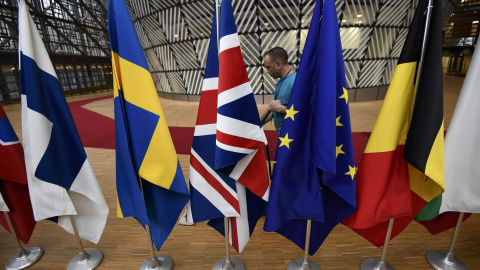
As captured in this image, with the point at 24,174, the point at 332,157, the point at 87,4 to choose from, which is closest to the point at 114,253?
the point at 24,174

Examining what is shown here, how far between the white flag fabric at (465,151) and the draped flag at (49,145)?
277 centimetres

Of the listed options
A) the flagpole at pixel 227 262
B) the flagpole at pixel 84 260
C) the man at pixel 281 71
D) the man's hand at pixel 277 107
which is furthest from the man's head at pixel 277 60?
the flagpole at pixel 84 260

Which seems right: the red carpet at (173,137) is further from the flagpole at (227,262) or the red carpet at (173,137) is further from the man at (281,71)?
the flagpole at (227,262)

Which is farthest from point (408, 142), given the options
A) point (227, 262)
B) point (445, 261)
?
point (227, 262)

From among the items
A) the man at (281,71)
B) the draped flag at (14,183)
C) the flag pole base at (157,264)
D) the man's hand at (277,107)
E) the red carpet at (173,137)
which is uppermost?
the man at (281,71)

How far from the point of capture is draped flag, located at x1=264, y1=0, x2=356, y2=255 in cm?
144

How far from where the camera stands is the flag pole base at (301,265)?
209 cm

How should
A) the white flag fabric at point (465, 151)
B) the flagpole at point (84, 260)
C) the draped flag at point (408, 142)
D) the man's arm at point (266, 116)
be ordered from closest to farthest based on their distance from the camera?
the draped flag at point (408, 142) → the white flag fabric at point (465, 151) → the flagpole at point (84, 260) → the man's arm at point (266, 116)

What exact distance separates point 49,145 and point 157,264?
1355 mm

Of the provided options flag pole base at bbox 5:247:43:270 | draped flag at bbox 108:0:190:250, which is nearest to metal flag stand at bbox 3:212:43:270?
flag pole base at bbox 5:247:43:270

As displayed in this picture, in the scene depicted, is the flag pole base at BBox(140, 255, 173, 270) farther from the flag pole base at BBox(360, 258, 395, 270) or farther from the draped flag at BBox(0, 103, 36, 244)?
the flag pole base at BBox(360, 258, 395, 270)

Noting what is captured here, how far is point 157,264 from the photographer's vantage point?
217 centimetres

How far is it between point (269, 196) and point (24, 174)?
207 centimetres

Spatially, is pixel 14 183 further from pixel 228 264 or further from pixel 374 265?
pixel 374 265
